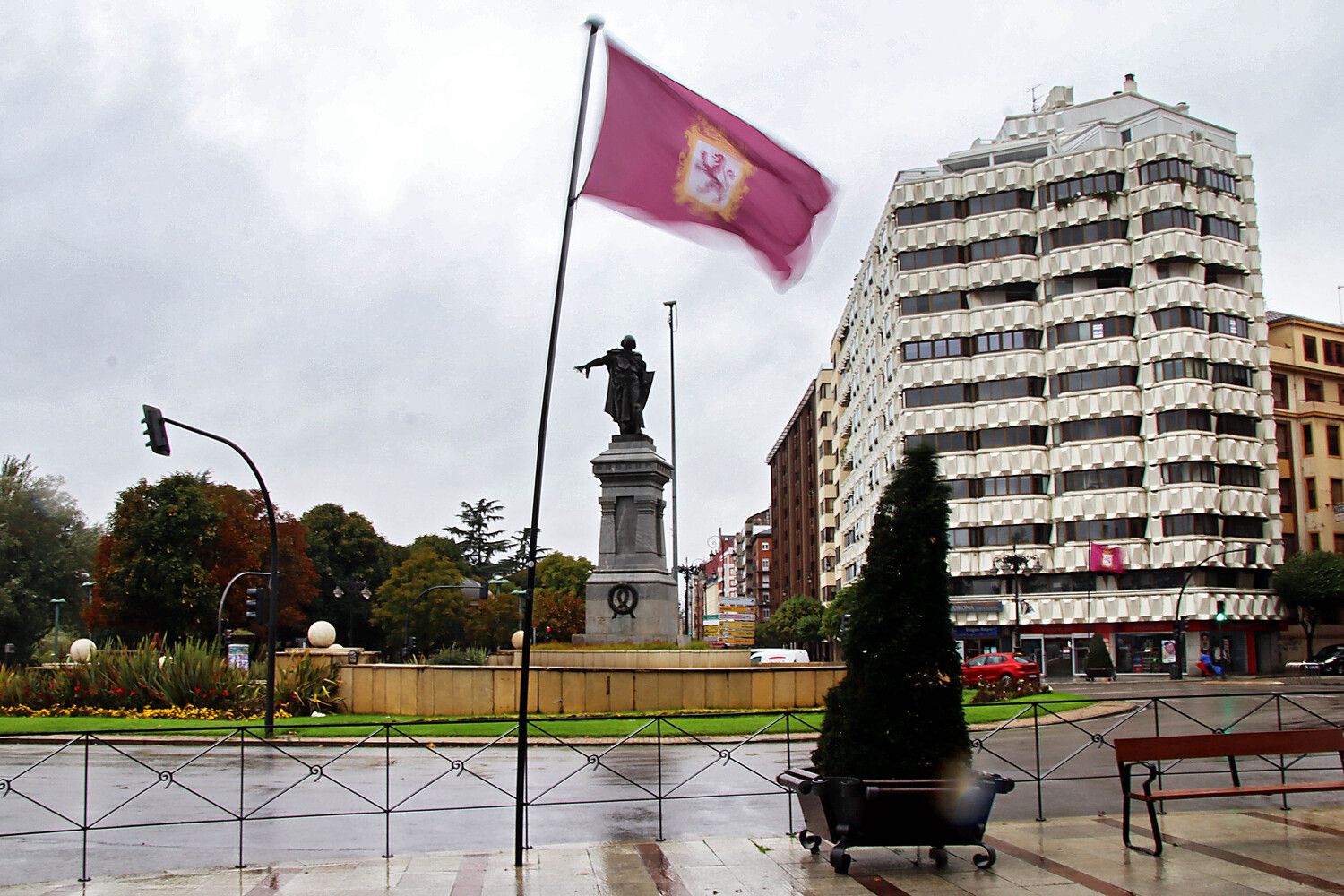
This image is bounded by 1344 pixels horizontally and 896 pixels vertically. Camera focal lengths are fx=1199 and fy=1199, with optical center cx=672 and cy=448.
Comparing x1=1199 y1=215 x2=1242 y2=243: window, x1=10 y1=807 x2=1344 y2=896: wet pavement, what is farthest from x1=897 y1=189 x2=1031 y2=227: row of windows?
x1=10 y1=807 x2=1344 y2=896: wet pavement

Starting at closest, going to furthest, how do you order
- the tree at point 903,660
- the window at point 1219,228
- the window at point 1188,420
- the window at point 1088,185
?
the tree at point 903,660 → the window at point 1188,420 → the window at point 1219,228 → the window at point 1088,185

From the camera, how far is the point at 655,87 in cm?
1056

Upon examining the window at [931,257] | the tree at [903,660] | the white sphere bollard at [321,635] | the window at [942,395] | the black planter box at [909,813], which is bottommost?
the black planter box at [909,813]

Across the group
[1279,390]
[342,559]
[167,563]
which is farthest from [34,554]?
[1279,390]

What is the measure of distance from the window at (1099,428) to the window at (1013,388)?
2546 mm

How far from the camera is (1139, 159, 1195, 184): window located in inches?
2554

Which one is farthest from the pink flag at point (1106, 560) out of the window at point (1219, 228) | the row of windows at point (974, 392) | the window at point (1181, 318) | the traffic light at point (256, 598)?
the traffic light at point (256, 598)

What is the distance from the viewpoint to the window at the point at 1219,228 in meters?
65.4

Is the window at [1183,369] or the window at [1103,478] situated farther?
the window at [1103,478]

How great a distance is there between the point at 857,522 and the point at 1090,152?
93.8ft

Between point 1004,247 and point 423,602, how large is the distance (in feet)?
148

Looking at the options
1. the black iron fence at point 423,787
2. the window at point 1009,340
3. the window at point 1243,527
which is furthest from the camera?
the window at point 1009,340

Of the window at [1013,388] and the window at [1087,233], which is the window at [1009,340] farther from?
the window at [1087,233]

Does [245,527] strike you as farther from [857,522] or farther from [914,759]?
[914,759]
